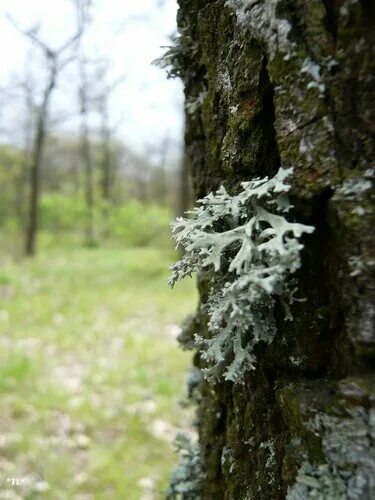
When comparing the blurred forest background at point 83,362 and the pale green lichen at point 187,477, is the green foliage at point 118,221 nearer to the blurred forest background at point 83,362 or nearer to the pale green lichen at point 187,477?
the blurred forest background at point 83,362

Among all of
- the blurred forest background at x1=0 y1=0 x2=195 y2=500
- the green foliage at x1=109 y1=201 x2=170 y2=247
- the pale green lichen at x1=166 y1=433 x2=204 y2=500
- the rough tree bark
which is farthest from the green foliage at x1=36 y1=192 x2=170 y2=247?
the rough tree bark

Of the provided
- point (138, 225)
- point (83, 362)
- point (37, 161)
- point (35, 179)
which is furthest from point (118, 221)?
point (83, 362)

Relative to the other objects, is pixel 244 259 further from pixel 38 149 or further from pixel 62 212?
pixel 62 212

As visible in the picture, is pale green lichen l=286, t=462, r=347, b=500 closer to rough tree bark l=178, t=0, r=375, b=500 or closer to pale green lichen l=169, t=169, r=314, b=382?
rough tree bark l=178, t=0, r=375, b=500

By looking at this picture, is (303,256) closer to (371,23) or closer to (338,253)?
(338,253)

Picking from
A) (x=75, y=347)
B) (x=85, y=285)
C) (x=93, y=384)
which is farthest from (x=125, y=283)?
(x=93, y=384)

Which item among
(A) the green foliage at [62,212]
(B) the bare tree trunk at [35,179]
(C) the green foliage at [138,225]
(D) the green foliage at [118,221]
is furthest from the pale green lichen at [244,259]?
(C) the green foliage at [138,225]
